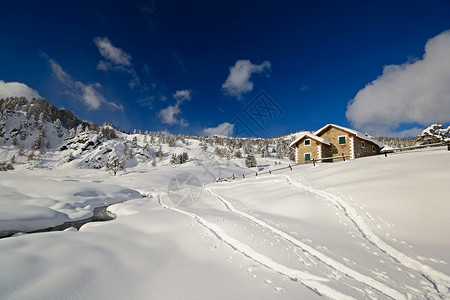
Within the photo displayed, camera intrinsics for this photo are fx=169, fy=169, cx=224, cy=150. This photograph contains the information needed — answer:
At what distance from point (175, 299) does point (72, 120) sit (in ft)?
555

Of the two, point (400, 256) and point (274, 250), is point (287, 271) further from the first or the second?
point (400, 256)

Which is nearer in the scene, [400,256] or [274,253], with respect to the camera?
[400,256]

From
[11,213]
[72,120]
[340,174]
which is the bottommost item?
[11,213]

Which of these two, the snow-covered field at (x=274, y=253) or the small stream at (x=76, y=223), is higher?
the snow-covered field at (x=274, y=253)

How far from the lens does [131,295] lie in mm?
3314

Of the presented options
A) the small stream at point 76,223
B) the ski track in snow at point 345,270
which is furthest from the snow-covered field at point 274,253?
the small stream at point 76,223

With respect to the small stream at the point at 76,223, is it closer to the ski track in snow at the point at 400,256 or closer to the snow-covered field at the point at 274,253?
the snow-covered field at the point at 274,253

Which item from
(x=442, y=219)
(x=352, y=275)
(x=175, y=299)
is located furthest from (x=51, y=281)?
(x=442, y=219)

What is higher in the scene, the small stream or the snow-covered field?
the snow-covered field

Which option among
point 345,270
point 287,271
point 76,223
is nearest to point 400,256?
point 345,270

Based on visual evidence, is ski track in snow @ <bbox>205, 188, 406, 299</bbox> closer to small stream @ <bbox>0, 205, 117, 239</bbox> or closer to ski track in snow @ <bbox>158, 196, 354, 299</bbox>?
ski track in snow @ <bbox>158, 196, 354, 299</bbox>

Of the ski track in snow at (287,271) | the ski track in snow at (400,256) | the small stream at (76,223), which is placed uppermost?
the ski track in snow at (400,256)

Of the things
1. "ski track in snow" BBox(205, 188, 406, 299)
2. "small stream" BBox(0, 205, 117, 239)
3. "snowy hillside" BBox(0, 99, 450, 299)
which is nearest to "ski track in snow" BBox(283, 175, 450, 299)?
"snowy hillside" BBox(0, 99, 450, 299)

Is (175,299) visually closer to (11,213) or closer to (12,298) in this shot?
(12,298)
